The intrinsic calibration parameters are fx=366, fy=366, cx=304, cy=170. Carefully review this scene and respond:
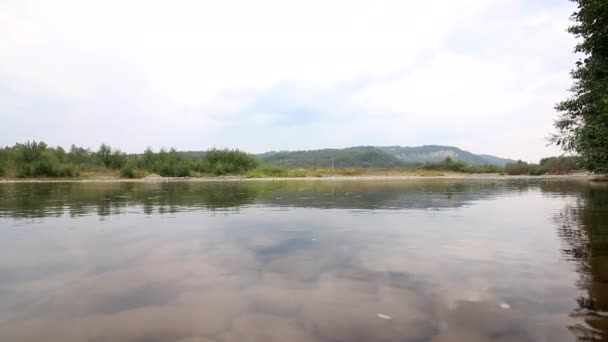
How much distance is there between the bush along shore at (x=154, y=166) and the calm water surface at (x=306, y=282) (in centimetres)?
6221

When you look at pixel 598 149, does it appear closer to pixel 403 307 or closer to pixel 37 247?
pixel 403 307

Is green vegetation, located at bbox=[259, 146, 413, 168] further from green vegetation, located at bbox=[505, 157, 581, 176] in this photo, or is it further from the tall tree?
the tall tree

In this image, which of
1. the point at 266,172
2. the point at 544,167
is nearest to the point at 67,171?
the point at 266,172

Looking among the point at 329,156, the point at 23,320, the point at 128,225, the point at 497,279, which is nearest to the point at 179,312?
the point at 23,320

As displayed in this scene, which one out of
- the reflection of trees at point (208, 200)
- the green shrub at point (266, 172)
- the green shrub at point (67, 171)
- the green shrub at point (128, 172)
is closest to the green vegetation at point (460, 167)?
the green shrub at point (266, 172)

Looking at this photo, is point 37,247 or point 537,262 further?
point 37,247

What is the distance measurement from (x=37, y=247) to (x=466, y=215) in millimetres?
13790

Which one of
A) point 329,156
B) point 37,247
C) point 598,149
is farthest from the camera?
point 329,156

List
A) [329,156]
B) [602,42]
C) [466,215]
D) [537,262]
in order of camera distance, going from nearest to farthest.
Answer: [537,262]
[602,42]
[466,215]
[329,156]

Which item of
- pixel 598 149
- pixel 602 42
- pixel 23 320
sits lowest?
pixel 23 320

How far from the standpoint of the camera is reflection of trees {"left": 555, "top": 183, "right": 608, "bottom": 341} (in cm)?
410

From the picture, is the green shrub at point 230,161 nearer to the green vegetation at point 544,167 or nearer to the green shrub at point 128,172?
the green shrub at point 128,172

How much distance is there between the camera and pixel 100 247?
8.84 m

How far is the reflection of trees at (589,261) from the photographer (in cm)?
410
